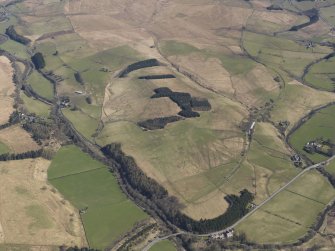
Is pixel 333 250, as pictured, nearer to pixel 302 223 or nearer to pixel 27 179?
pixel 302 223

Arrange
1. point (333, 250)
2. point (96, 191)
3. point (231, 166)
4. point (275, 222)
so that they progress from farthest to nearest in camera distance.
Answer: point (231, 166) < point (96, 191) < point (275, 222) < point (333, 250)

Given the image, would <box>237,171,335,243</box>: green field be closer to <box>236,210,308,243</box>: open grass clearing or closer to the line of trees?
<box>236,210,308,243</box>: open grass clearing

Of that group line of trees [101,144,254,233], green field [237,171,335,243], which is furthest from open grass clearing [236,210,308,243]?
line of trees [101,144,254,233]

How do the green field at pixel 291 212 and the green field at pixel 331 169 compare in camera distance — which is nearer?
the green field at pixel 291 212

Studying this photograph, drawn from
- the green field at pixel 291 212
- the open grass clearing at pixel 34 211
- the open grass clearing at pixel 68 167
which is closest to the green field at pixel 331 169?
the green field at pixel 291 212

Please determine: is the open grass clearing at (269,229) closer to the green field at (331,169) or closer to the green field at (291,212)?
the green field at (291,212)

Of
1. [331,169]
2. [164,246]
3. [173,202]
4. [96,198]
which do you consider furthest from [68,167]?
[331,169]

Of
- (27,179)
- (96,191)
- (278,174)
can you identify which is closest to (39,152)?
(27,179)
